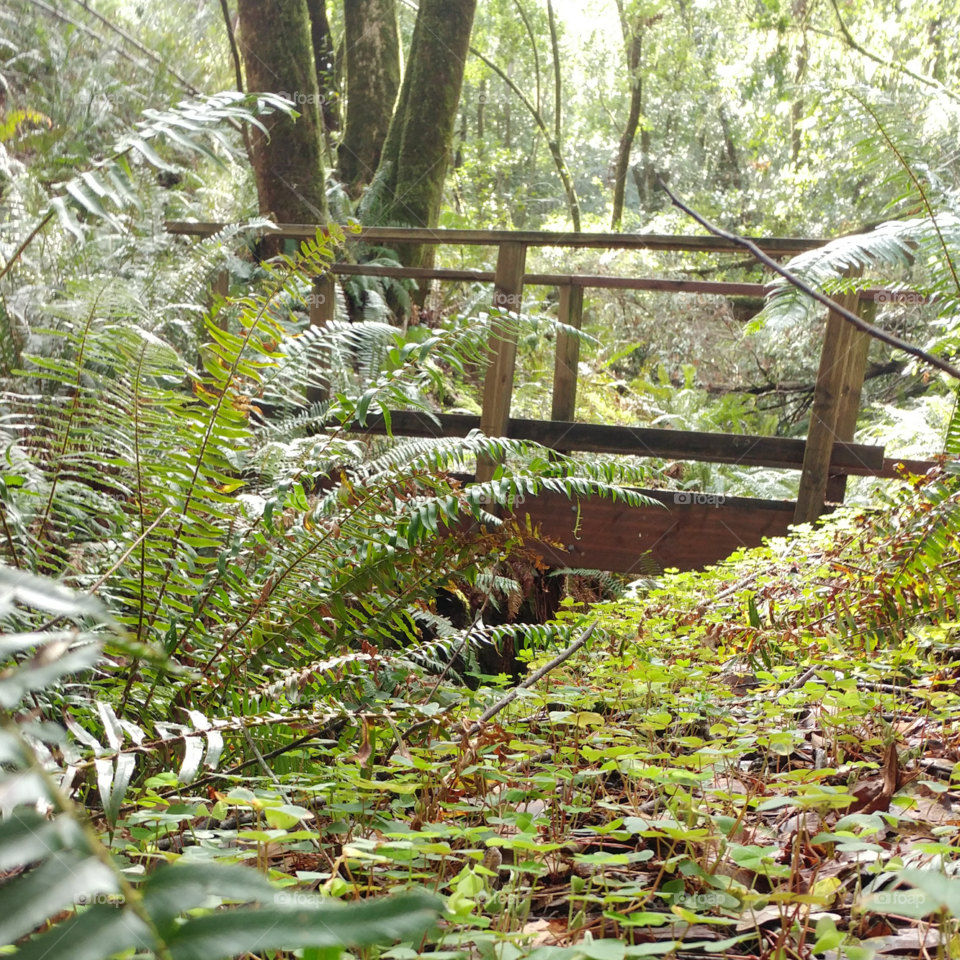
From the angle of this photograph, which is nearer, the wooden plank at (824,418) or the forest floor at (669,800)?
the forest floor at (669,800)

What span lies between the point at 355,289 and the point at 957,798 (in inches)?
219

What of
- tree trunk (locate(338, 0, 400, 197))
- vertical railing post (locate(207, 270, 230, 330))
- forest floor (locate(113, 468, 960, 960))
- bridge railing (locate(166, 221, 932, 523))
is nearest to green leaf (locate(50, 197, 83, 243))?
forest floor (locate(113, 468, 960, 960))

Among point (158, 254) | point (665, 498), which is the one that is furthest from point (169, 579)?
point (158, 254)

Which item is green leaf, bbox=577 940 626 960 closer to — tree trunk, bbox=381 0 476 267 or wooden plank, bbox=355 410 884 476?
wooden plank, bbox=355 410 884 476

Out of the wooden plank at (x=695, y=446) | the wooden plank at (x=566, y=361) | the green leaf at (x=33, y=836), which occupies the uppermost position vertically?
the wooden plank at (x=566, y=361)

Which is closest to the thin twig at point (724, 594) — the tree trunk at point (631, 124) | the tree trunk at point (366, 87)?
the tree trunk at point (366, 87)

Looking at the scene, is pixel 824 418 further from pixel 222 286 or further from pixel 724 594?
pixel 222 286

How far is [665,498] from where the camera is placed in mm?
4109

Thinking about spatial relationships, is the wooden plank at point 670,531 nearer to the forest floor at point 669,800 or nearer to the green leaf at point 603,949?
the forest floor at point 669,800

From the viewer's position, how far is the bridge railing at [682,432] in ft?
13.2

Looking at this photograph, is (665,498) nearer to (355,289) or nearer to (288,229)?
(288,229)

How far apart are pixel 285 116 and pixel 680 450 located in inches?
153

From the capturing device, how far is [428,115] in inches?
277

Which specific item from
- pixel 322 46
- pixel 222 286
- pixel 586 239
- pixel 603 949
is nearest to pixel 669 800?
pixel 603 949
